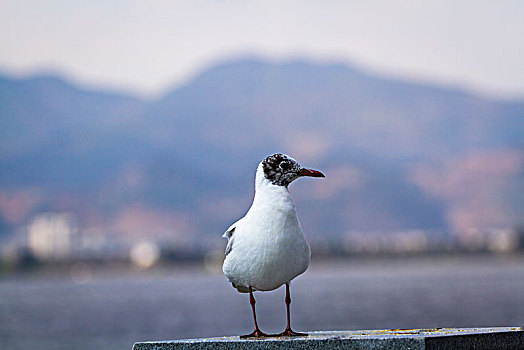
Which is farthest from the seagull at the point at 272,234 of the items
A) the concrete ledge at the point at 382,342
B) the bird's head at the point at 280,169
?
the concrete ledge at the point at 382,342

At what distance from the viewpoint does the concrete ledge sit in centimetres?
852

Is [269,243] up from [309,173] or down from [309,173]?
down

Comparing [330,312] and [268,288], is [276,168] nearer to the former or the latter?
[268,288]

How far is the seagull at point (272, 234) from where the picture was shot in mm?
9414

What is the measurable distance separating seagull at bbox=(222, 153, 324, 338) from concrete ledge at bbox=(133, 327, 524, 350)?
1.05 feet

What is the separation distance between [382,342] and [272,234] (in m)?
1.50

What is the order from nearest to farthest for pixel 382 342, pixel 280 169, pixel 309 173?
pixel 382 342
pixel 309 173
pixel 280 169

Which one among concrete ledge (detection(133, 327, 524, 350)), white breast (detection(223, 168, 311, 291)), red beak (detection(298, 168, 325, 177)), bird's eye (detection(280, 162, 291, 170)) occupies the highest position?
bird's eye (detection(280, 162, 291, 170))

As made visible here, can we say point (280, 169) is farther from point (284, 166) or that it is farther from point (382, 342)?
point (382, 342)

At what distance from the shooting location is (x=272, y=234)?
9.41 metres

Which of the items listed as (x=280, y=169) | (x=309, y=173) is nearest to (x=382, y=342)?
(x=309, y=173)

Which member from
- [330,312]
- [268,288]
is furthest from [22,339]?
[268,288]

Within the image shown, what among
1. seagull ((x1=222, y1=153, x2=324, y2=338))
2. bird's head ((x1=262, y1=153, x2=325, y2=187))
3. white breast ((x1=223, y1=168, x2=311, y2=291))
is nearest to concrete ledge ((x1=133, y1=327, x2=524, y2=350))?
seagull ((x1=222, y1=153, x2=324, y2=338))

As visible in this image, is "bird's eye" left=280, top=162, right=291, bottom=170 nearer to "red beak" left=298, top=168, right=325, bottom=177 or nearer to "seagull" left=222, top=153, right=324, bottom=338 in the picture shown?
"seagull" left=222, top=153, right=324, bottom=338
